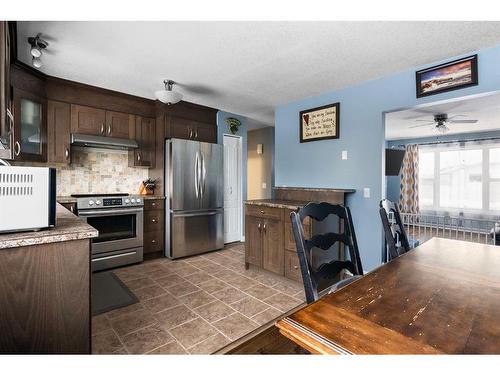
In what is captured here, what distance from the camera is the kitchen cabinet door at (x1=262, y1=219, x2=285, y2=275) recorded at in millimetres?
2842

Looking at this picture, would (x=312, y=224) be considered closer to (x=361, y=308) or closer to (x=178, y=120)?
(x=361, y=308)

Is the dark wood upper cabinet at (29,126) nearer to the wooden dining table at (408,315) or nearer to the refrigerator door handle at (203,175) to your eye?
the refrigerator door handle at (203,175)

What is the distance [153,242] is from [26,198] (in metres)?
2.73

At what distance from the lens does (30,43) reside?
84.8 inches

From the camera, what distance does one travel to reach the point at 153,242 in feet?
11.9

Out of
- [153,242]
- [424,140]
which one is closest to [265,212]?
[153,242]

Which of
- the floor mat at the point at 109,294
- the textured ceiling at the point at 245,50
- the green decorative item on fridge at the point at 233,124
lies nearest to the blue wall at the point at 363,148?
the textured ceiling at the point at 245,50

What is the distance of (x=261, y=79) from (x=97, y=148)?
2.45 metres

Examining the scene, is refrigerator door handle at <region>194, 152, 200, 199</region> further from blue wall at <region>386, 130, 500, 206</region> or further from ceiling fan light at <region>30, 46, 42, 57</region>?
blue wall at <region>386, 130, 500, 206</region>

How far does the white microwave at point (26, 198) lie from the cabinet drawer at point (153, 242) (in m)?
2.56

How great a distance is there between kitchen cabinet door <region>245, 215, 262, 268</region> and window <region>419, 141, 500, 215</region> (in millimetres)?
5818

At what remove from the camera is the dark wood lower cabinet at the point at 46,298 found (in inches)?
39.9

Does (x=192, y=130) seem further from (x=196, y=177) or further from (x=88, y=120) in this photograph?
(x=88, y=120)
